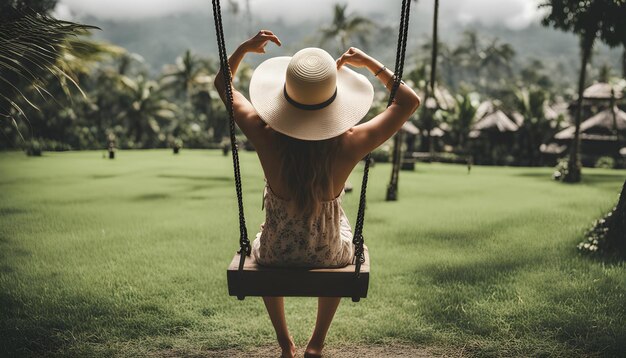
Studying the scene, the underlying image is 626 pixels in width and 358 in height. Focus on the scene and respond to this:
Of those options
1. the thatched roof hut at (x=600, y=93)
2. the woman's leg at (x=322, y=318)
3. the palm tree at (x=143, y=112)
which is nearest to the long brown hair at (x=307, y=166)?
the woman's leg at (x=322, y=318)

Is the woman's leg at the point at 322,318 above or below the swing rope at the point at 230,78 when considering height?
below

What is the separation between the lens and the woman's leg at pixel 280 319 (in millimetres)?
2975

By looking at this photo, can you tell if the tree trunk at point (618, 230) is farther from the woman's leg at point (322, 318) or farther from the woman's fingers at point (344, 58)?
the woman's fingers at point (344, 58)

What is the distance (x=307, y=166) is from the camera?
103 inches

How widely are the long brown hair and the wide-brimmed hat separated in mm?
110

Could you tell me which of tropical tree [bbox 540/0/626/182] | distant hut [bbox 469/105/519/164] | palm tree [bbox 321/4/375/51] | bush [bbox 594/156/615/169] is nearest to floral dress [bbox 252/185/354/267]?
tropical tree [bbox 540/0/626/182]

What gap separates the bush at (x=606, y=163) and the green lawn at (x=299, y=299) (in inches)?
570

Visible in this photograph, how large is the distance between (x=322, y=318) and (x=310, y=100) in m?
1.26

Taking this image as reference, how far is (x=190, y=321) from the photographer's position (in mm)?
4121

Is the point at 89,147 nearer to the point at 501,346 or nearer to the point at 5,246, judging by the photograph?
the point at 5,246

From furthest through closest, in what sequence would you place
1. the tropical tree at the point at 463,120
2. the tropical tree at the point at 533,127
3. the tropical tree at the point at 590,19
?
the tropical tree at the point at 463,120 < the tropical tree at the point at 533,127 < the tropical tree at the point at 590,19

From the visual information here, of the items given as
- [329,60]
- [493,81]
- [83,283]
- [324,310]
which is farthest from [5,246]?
[493,81]

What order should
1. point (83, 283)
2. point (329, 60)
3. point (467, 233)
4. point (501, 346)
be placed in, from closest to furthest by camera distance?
point (329, 60), point (501, 346), point (83, 283), point (467, 233)

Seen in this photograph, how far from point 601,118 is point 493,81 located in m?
61.9
